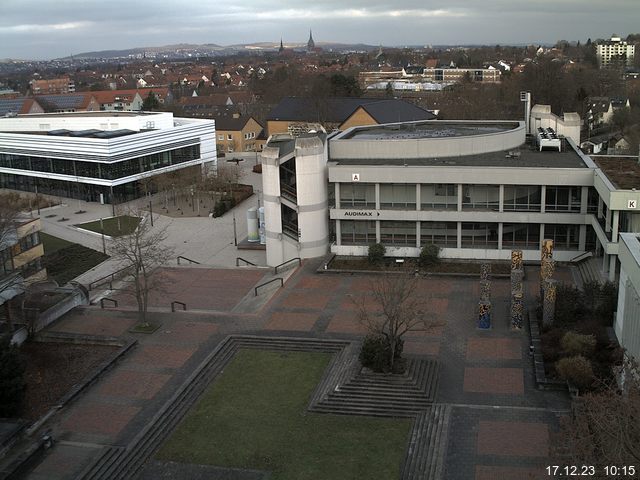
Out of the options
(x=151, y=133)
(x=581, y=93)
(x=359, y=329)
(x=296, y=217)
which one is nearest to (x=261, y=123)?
(x=151, y=133)

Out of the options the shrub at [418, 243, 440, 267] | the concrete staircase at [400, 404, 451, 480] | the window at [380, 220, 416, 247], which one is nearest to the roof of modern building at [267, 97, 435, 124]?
the window at [380, 220, 416, 247]

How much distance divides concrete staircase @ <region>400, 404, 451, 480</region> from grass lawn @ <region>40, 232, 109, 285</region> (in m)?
24.6

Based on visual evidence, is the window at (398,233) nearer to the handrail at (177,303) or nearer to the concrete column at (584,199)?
the concrete column at (584,199)

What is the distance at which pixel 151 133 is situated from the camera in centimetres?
6297

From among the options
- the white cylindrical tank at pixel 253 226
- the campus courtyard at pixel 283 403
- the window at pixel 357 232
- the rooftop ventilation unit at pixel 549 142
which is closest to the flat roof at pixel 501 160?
the rooftop ventilation unit at pixel 549 142

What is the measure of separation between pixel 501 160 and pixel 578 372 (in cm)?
1931

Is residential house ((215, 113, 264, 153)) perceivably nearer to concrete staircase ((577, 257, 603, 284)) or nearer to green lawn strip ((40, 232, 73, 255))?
green lawn strip ((40, 232, 73, 255))

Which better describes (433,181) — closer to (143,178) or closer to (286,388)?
(286,388)

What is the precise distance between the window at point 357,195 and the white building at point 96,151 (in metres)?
28.1

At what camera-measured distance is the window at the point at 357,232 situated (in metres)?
38.4

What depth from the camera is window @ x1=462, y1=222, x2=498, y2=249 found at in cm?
3691

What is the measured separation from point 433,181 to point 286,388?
1630 cm

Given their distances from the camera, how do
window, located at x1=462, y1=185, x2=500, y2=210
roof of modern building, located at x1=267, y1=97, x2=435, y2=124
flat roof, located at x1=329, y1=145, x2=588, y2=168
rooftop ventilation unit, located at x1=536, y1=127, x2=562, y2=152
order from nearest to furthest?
window, located at x1=462, y1=185, x2=500, y2=210
flat roof, located at x1=329, y1=145, x2=588, y2=168
rooftop ventilation unit, located at x1=536, y1=127, x2=562, y2=152
roof of modern building, located at x1=267, y1=97, x2=435, y2=124

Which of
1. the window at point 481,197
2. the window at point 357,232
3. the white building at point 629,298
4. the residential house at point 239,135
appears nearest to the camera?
the white building at point 629,298
